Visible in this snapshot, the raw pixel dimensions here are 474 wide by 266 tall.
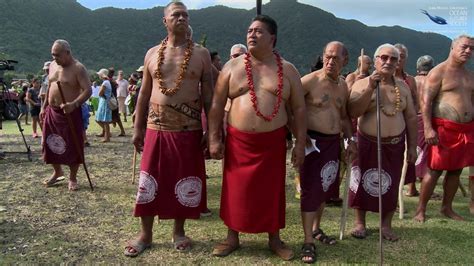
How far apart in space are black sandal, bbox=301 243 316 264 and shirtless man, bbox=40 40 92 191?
11.7 ft

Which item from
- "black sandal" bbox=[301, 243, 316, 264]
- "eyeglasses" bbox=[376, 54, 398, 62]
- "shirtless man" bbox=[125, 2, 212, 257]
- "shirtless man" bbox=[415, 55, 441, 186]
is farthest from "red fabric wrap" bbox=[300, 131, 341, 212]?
"shirtless man" bbox=[415, 55, 441, 186]

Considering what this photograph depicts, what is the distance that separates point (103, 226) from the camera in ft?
15.8

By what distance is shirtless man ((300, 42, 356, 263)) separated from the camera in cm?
413

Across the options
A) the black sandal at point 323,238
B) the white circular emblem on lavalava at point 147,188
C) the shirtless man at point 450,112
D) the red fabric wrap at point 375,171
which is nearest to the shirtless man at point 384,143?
the red fabric wrap at point 375,171

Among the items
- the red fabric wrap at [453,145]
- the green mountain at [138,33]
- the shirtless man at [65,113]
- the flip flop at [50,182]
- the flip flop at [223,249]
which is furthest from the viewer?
the green mountain at [138,33]

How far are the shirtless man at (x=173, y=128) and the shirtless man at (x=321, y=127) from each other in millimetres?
974

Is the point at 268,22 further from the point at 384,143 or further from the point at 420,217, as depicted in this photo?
the point at 420,217

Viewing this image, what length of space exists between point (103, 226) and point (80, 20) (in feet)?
241

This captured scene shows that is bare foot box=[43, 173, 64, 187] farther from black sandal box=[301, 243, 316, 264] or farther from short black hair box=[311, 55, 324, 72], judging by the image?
black sandal box=[301, 243, 316, 264]

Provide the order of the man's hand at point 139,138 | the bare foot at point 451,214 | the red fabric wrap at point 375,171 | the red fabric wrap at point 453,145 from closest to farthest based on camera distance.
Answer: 1. the man's hand at point 139,138
2. the red fabric wrap at point 375,171
3. the red fabric wrap at point 453,145
4. the bare foot at point 451,214

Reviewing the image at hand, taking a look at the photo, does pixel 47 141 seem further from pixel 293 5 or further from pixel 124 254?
pixel 293 5

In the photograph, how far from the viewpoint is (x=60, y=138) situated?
621 cm

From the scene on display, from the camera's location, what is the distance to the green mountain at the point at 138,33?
58.2 meters

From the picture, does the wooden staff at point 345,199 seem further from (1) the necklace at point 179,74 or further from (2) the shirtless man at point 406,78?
(1) the necklace at point 179,74
